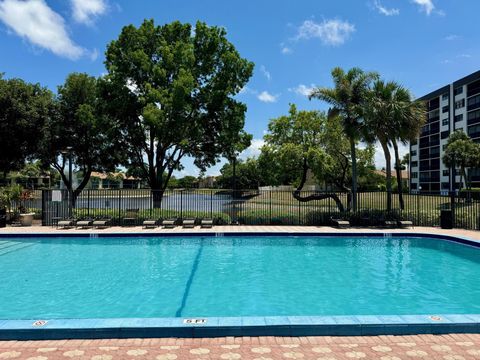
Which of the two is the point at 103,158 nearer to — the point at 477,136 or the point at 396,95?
the point at 396,95

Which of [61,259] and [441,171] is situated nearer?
[61,259]

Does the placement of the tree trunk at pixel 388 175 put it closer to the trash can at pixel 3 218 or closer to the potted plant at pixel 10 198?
the trash can at pixel 3 218

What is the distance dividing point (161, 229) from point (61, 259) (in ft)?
18.9

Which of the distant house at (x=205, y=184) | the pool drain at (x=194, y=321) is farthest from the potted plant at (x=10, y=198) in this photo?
the distant house at (x=205, y=184)

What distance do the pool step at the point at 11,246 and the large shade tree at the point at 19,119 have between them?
10461mm

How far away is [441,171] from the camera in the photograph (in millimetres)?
63469

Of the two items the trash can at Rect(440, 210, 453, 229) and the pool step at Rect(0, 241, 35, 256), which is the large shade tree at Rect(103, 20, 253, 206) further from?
the trash can at Rect(440, 210, 453, 229)

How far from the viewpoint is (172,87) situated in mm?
20578

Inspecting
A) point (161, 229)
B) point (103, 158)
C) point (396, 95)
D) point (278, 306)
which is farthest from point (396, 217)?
point (103, 158)

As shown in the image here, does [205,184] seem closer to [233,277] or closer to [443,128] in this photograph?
[443,128]

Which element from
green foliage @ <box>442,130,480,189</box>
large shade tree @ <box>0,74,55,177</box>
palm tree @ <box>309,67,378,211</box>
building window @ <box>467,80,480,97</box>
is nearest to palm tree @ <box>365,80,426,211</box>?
palm tree @ <box>309,67,378,211</box>

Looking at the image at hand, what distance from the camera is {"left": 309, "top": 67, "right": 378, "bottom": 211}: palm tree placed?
65.7ft

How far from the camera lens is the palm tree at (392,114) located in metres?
19.0

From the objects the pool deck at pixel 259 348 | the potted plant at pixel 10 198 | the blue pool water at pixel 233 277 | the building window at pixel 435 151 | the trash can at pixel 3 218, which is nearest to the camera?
the pool deck at pixel 259 348
